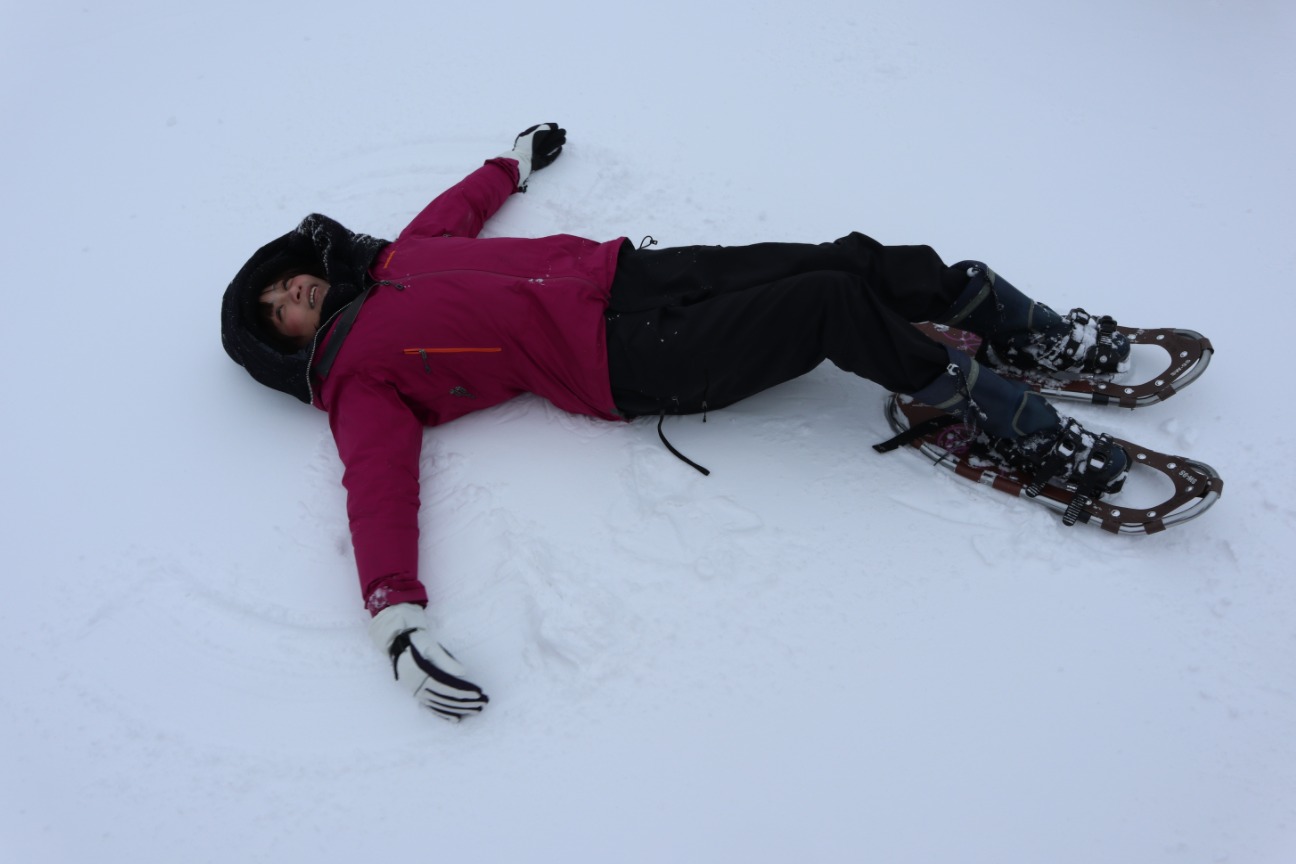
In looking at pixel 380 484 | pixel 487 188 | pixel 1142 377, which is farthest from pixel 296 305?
pixel 1142 377

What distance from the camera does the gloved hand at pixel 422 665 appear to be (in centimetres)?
227

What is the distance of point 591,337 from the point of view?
265cm

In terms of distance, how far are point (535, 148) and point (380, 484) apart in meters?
A: 1.74

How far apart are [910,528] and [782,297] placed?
Result: 78 cm

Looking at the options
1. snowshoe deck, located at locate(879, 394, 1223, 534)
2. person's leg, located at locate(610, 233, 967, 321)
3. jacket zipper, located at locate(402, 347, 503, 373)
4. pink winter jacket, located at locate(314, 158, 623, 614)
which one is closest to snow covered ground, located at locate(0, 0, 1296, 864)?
snowshoe deck, located at locate(879, 394, 1223, 534)

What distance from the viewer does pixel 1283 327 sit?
3.01m

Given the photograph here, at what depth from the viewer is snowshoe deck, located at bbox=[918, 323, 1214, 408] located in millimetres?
2742

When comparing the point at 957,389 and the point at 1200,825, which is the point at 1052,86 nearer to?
the point at 957,389

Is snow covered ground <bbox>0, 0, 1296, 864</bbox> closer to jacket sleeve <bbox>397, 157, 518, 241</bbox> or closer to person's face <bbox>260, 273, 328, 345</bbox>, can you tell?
jacket sleeve <bbox>397, 157, 518, 241</bbox>

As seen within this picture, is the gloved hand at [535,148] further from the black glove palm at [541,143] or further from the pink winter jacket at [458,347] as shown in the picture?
the pink winter jacket at [458,347]

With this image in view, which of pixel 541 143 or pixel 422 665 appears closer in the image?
pixel 422 665

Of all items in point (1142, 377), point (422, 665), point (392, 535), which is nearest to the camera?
point (422, 665)

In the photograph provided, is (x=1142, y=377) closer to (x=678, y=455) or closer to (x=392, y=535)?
(x=678, y=455)

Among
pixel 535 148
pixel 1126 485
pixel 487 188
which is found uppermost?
pixel 535 148
